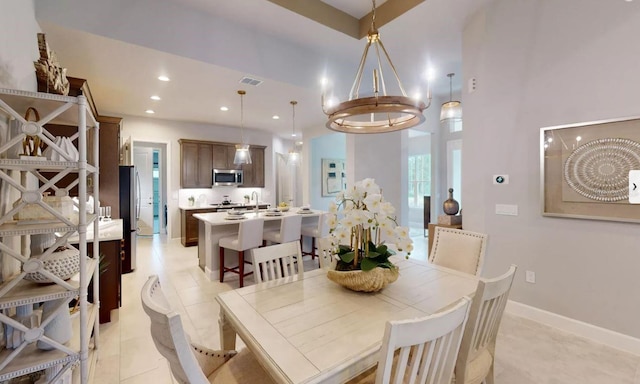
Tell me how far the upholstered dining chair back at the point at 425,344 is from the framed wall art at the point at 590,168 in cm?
231

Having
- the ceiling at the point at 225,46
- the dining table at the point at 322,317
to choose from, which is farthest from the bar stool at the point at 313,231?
the dining table at the point at 322,317

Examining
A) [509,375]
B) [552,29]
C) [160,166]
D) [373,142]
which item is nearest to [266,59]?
[373,142]

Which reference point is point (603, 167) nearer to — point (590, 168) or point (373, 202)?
point (590, 168)

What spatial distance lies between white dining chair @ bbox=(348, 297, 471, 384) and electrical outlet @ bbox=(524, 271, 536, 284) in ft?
7.73

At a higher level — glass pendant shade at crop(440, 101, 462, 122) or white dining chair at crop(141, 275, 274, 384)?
glass pendant shade at crop(440, 101, 462, 122)

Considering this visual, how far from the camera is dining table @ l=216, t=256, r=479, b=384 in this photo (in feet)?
3.31

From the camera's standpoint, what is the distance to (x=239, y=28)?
3.48m

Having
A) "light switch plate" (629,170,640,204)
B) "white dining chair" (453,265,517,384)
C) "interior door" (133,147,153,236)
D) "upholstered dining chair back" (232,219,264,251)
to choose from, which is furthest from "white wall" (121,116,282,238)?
"light switch plate" (629,170,640,204)

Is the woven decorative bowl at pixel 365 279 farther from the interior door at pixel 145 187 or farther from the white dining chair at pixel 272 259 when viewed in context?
the interior door at pixel 145 187

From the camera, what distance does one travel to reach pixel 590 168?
241cm

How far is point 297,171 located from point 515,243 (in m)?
7.26

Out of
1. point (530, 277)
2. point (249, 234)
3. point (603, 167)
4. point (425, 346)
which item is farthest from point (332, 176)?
point (425, 346)

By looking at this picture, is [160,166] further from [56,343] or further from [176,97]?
[56,343]

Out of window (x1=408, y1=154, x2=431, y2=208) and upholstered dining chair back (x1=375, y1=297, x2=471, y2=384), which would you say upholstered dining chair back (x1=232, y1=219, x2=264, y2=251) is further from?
window (x1=408, y1=154, x2=431, y2=208)
